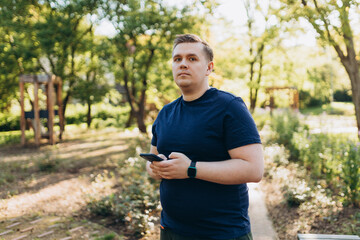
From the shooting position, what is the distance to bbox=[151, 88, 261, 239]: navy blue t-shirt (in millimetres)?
1641

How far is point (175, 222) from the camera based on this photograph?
182 cm

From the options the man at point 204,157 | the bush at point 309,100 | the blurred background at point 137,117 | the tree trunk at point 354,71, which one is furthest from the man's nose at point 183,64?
the bush at point 309,100

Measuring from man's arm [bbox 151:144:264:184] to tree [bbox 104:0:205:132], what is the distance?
31.5 ft

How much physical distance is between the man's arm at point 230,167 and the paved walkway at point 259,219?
99.5 inches

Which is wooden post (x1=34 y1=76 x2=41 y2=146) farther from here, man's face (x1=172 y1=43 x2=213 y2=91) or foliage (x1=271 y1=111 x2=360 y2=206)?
man's face (x1=172 y1=43 x2=213 y2=91)

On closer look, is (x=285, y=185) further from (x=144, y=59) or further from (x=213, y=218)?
(x=144, y=59)

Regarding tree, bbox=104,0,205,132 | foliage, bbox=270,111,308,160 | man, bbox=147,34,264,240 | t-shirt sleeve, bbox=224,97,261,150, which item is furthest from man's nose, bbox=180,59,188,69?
tree, bbox=104,0,205,132

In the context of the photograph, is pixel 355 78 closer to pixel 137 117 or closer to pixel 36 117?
pixel 137 117

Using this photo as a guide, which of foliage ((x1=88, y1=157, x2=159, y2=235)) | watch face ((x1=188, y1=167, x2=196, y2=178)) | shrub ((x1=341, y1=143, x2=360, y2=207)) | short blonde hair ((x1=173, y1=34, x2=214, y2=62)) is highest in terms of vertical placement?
short blonde hair ((x1=173, y1=34, x2=214, y2=62))

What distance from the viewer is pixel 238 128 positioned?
1.61m

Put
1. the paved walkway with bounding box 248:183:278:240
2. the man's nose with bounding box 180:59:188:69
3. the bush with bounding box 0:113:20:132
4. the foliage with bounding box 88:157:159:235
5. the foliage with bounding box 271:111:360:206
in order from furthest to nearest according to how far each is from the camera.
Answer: the bush with bounding box 0:113:20:132 → the foliage with bounding box 271:111:360:206 → the foliage with bounding box 88:157:159:235 → the paved walkway with bounding box 248:183:278:240 → the man's nose with bounding box 180:59:188:69

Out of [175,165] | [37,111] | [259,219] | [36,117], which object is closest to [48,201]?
[259,219]

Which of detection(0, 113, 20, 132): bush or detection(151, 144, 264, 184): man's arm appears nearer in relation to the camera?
detection(151, 144, 264, 184): man's arm

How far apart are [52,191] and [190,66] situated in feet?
16.7
